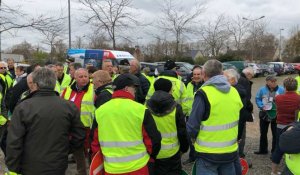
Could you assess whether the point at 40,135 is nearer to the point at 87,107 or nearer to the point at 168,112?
the point at 168,112

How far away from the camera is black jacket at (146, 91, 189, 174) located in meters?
3.93

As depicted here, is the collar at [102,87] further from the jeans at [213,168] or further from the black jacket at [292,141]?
the black jacket at [292,141]

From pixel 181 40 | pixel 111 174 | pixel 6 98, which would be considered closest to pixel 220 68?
pixel 111 174

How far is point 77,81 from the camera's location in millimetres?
A: 5441

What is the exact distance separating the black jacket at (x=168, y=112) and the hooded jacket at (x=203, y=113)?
0.29 meters

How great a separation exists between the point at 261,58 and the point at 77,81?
178 feet

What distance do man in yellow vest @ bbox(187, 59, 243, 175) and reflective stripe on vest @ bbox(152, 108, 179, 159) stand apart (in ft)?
0.91

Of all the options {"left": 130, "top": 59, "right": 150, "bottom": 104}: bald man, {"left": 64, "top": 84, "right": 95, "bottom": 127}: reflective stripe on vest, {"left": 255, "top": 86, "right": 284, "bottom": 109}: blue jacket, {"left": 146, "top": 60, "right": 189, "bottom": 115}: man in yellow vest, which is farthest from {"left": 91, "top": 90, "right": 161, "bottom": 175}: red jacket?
{"left": 255, "top": 86, "right": 284, "bottom": 109}: blue jacket

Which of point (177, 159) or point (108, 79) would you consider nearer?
point (177, 159)

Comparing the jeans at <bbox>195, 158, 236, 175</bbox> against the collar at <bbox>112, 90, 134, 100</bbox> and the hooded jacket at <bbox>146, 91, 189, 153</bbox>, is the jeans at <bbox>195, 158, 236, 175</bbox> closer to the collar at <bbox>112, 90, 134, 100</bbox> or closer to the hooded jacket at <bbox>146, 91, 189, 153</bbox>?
the hooded jacket at <bbox>146, 91, 189, 153</bbox>

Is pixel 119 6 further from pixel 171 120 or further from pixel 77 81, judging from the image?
pixel 171 120

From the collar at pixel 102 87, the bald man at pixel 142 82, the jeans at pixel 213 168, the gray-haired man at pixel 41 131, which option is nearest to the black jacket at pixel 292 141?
the jeans at pixel 213 168

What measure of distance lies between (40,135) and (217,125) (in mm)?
1805

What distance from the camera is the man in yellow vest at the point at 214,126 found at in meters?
3.68
